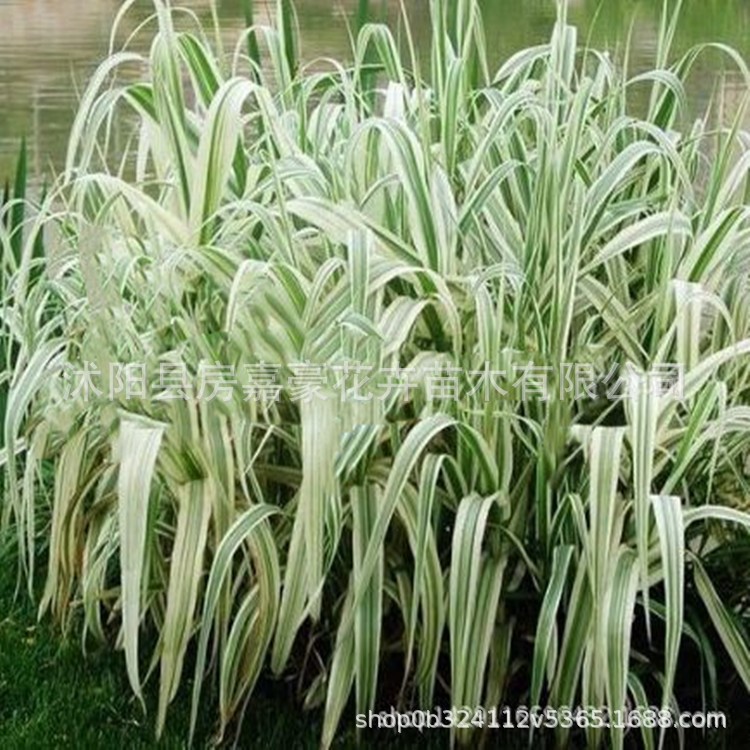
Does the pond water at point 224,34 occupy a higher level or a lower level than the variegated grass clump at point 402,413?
lower

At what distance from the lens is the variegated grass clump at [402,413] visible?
178cm

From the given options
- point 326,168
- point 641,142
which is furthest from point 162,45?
point 641,142

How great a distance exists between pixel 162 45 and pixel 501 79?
26.9 inches

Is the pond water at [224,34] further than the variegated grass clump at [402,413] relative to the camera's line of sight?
Yes

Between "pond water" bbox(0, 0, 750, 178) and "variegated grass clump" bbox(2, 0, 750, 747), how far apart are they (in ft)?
13.1

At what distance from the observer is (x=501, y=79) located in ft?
8.39

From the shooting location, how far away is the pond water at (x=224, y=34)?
23.1ft

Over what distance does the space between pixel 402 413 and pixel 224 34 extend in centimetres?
864

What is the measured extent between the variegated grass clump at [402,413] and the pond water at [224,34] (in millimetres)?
4007

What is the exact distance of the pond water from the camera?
705 centimetres

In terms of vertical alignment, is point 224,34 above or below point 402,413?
below

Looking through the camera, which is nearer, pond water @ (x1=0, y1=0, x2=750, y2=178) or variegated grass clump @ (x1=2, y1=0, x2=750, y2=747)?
variegated grass clump @ (x1=2, y1=0, x2=750, y2=747)

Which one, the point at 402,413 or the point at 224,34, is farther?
the point at 224,34

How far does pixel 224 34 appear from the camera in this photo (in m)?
10.2
